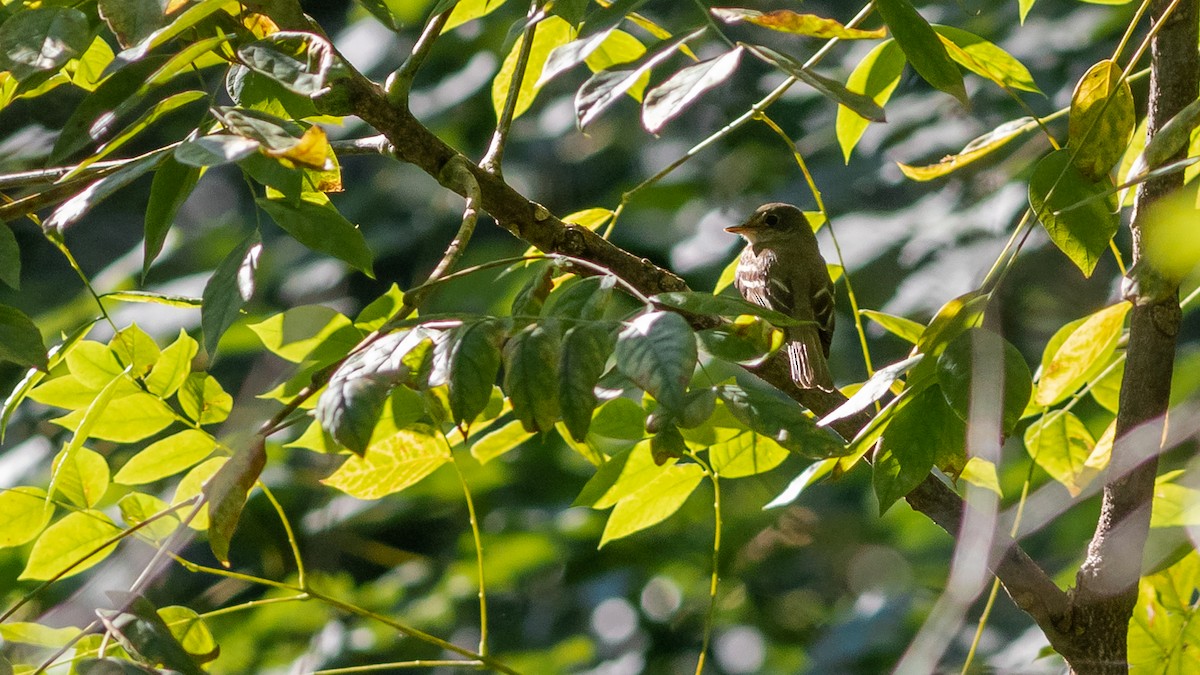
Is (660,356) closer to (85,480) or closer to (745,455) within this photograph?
(745,455)

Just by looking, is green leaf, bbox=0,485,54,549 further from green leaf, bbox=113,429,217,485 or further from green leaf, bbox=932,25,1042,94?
green leaf, bbox=932,25,1042,94

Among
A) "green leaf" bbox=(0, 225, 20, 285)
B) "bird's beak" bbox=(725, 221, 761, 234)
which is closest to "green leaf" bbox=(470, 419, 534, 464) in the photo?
"green leaf" bbox=(0, 225, 20, 285)

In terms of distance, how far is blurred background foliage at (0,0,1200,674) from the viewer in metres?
2.88

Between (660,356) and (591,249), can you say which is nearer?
(660,356)

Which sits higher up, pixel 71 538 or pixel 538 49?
pixel 538 49

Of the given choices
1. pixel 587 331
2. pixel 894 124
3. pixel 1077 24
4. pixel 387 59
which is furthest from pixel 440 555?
pixel 587 331

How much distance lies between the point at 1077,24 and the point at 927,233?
25.8 inches

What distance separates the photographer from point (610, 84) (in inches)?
31.9

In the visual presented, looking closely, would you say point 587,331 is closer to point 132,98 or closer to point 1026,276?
point 132,98

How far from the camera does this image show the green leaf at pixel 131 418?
1.37m

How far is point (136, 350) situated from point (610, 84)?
0.78 meters

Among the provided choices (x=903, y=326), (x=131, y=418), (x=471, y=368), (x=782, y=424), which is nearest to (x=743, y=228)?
(x=903, y=326)

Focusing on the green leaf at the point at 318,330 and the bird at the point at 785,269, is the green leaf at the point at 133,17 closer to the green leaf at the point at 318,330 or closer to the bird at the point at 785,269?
the green leaf at the point at 318,330

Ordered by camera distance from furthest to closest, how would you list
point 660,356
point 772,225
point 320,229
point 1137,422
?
point 772,225
point 1137,422
point 320,229
point 660,356
